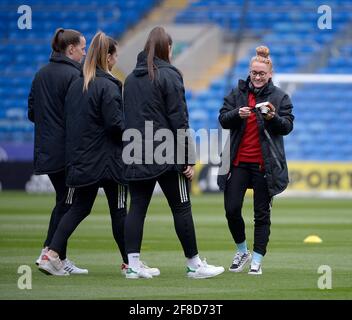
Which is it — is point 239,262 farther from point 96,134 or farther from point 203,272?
point 96,134

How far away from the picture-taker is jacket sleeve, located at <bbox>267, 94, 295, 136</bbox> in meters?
9.68

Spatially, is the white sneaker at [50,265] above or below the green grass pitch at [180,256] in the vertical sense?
above

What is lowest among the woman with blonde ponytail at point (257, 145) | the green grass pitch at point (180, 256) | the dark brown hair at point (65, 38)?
the green grass pitch at point (180, 256)

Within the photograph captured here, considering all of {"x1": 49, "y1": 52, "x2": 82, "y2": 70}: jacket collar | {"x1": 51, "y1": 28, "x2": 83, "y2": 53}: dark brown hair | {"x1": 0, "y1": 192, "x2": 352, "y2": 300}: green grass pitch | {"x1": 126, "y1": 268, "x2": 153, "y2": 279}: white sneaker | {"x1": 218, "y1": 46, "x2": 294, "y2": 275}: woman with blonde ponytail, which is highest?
{"x1": 51, "y1": 28, "x2": 83, "y2": 53}: dark brown hair

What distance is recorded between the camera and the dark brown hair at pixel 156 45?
9.20m

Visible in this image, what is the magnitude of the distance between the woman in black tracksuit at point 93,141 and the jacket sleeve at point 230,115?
3.22 feet

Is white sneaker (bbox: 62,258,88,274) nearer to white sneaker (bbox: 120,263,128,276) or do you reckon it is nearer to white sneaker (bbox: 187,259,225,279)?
white sneaker (bbox: 120,263,128,276)

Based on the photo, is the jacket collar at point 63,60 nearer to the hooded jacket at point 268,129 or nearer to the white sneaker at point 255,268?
the hooded jacket at point 268,129

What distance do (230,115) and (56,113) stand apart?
166 cm

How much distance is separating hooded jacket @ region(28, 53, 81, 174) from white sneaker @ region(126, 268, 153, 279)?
4.18 feet

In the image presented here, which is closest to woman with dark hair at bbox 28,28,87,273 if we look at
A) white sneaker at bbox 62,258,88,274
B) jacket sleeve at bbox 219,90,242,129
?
white sneaker at bbox 62,258,88,274

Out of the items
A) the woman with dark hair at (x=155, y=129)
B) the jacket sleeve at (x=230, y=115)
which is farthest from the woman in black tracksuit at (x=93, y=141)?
the jacket sleeve at (x=230, y=115)

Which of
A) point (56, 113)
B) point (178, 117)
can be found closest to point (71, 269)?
point (56, 113)
